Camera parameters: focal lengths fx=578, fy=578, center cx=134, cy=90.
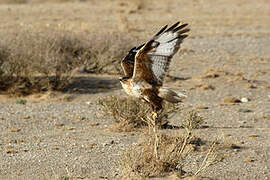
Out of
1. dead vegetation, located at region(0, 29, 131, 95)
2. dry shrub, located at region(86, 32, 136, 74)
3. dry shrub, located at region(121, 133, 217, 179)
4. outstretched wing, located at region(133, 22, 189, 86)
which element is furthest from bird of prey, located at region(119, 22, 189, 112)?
dry shrub, located at region(86, 32, 136, 74)

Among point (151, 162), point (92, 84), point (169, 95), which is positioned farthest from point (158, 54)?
point (92, 84)

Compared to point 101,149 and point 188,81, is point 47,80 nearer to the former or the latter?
point 188,81

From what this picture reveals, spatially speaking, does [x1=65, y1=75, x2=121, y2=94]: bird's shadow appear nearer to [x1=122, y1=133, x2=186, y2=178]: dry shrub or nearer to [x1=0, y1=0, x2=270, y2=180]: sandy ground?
[x1=0, y1=0, x2=270, y2=180]: sandy ground

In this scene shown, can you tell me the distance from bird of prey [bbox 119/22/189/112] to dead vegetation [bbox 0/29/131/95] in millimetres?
6391

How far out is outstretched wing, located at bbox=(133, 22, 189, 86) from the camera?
261 inches

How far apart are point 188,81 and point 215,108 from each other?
9.08 ft

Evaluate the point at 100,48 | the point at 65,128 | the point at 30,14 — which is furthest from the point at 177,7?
the point at 65,128

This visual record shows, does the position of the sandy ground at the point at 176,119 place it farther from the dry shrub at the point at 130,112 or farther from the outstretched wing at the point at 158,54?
the outstretched wing at the point at 158,54

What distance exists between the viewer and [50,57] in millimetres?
13672

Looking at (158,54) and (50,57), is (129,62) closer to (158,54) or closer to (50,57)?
(158,54)

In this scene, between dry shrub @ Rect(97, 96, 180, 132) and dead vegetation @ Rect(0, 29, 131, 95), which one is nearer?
dry shrub @ Rect(97, 96, 180, 132)

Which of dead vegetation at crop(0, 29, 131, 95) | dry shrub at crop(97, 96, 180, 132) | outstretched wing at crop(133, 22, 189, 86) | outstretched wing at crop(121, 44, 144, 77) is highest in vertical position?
outstretched wing at crop(133, 22, 189, 86)

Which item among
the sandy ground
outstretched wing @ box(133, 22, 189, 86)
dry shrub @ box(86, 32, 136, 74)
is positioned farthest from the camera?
dry shrub @ box(86, 32, 136, 74)

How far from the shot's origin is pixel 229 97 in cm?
1314
